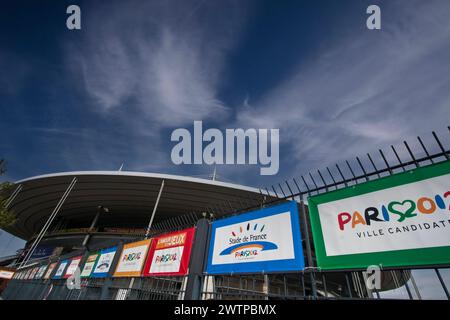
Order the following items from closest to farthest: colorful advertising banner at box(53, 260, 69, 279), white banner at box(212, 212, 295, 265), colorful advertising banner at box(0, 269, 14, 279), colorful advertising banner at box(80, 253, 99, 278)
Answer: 1. white banner at box(212, 212, 295, 265)
2. colorful advertising banner at box(80, 253, 99, 278)
3. colorful advertising banner at box(53, 260, 69, 279)
4. colorful advertising banner at box(0, 269, 14, 279)

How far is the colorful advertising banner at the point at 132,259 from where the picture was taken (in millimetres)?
5238

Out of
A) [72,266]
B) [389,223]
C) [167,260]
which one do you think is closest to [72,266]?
[72,266]

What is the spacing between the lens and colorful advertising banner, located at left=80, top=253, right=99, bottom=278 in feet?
24.1

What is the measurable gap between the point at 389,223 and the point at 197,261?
3032 millimetres

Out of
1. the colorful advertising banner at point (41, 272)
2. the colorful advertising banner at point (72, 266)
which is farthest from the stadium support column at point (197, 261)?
the colorful advertising banner at point (41, 272)

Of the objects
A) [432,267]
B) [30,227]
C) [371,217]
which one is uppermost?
[30,227]

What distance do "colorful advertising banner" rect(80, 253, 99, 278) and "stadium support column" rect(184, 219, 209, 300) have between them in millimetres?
5285

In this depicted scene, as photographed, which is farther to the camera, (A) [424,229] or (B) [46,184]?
(B) [46,184]

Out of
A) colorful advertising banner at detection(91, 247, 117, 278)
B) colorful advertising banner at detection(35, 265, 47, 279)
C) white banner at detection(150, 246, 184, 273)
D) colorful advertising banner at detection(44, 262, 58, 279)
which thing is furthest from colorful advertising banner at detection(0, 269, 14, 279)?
white banner at detection(150, 246, 184, 273)

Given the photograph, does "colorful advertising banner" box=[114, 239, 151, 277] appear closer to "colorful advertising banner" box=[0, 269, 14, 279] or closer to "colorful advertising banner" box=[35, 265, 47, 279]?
"colorful advertising banner" box=[35, 265, 47, 279]
